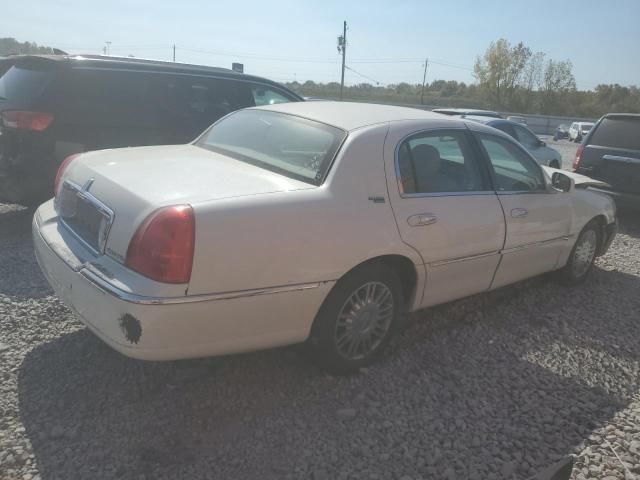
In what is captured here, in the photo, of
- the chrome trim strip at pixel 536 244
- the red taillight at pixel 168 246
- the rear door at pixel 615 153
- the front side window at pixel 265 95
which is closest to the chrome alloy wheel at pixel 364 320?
the red taillight at pixel 168 246

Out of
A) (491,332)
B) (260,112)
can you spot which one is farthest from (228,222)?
(491,332)

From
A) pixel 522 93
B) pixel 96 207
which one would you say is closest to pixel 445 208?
pixel 96 207

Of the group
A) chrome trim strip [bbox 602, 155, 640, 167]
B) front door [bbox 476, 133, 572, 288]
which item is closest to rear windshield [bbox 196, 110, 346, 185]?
front door [bbox 476, 133, 572, 288]

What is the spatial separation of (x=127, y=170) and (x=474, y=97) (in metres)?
76.1

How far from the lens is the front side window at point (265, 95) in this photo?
6712 mm

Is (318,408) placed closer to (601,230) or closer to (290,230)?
(290,230)

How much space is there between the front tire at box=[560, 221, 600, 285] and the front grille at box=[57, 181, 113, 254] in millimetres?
4095

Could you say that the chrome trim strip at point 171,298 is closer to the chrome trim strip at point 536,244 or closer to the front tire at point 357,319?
the front tire at point 357,319

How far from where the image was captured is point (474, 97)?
73062 millimetres

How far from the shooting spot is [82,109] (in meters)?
5.27

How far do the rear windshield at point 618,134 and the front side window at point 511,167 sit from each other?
14.2ft

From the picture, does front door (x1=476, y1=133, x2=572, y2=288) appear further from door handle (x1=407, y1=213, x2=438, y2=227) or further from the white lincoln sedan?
door handle (x1=407, y1=213, x2=438, y2=227)

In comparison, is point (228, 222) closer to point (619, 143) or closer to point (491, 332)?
point (491, 332)

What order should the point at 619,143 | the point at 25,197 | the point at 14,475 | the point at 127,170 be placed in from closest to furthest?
the point at 14,475 < the point at 127,170 < the point at 25,197 < the point at 619,143
